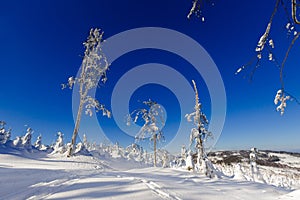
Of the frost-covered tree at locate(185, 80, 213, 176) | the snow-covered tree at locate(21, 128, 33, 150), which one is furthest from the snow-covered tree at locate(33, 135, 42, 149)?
the frost-covered tree at locate(185, 80, 213, 176)

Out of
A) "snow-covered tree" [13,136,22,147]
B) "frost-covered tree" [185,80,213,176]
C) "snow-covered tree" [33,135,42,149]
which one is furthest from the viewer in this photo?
"snow-covered tree" [33,135,42,149]

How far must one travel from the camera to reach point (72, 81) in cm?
2197

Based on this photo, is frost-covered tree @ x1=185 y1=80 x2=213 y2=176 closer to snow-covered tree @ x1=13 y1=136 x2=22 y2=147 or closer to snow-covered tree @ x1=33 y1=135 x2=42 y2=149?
snow-covered tree @ x1=13 y1=136 x2=22 y2=147

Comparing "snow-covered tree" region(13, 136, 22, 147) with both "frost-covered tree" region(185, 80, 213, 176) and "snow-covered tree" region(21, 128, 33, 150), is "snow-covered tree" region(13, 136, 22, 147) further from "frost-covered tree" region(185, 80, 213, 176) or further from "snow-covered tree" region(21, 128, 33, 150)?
"frost-covered tree" region(185, 80, 213, 176)

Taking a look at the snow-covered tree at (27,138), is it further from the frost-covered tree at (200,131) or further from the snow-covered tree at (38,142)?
the frost-covered tree at (200,131)

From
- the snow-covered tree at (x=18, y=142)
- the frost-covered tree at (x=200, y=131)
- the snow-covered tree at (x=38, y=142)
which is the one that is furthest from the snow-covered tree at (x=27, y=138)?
the frost-covered tree at (x=200, y=131)

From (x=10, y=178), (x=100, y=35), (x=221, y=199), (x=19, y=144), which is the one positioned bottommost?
(x=221, y=199)

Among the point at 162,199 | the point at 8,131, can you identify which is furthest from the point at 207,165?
the point at 8,131

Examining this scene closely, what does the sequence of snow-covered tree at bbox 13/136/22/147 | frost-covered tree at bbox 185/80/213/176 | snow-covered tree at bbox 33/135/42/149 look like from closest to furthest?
frost-covered tree at bbox 185/80/213/176 → snow-covered tree at bbox 13/136/22/147 → snow-covered tree at bbox 33/135/42/149

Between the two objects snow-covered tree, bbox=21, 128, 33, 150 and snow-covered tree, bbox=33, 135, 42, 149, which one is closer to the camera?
snow-covered tree, bbox=21, 128, 33, 150

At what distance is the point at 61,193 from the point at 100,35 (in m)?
20.4

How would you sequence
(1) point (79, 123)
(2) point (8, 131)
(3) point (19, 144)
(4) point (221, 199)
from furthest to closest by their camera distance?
(2) point (8, 131), (3) point (19, 144), (1) point (79, 123), (4) point (221, 199)

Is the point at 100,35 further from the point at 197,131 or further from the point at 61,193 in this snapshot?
the point at 61,193

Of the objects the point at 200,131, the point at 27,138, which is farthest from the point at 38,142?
the point at 200,131
